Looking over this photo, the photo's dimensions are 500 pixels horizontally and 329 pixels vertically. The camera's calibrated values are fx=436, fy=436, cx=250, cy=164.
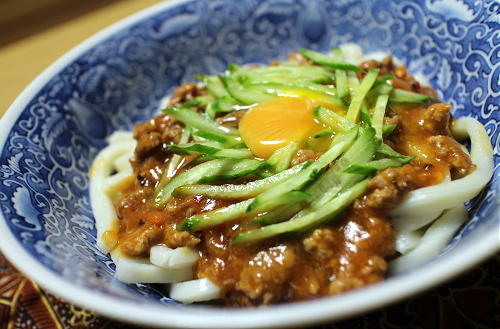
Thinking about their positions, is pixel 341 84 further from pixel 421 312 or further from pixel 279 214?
pixel 421 312

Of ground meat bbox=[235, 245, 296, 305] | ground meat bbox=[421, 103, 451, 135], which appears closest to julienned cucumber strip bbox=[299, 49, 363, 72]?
ground meat bbox=[421, 103, 451, 135]

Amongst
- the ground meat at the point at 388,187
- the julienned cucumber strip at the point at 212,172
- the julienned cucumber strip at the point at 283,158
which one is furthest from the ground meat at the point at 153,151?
the ground meat at the point at 388,187

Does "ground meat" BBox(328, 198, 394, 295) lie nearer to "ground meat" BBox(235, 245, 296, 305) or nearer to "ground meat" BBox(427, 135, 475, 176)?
"ground meat" BBox(235, 245, 296, 305)

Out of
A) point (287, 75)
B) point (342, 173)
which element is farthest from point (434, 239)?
point (287, 75)

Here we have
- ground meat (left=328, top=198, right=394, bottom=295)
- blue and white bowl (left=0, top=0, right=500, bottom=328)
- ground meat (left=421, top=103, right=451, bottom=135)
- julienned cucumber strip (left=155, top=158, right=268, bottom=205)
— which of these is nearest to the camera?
blue and white bowl (left=0, top=0, right=500, bottom=328)

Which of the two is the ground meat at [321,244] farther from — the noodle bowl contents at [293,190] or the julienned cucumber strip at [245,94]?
the julienned cucumber strip at [245,94]

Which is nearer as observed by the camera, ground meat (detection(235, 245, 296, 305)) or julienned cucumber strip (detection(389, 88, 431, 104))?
ground meat (detection(235, 245, 296, 305))

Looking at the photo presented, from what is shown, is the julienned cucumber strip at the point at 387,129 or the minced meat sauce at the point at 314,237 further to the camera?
the julienned cucumber strip at the point at 387,129
